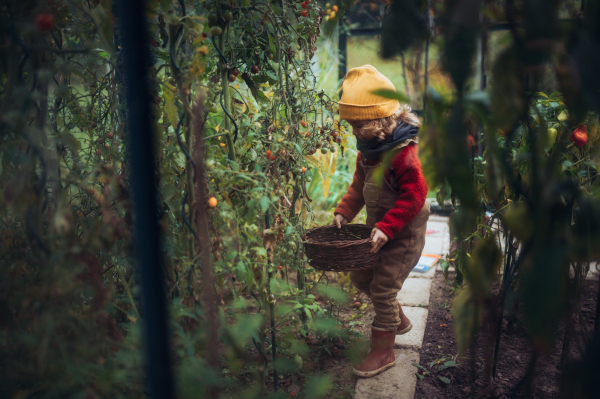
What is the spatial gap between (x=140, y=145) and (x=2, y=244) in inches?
33.7

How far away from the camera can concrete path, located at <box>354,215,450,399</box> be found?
1.62 meters

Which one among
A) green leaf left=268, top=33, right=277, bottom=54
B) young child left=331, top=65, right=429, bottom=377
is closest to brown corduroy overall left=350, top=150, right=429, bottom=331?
young child left=331, top=65, right=429, bottom=377

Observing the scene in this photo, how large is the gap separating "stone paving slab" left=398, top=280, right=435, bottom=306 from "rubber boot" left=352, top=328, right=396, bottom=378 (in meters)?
0.60

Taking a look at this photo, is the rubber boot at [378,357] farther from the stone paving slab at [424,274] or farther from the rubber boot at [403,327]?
the stone paving slab at [424,274]

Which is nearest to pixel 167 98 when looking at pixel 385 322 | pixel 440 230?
pixel 385 322

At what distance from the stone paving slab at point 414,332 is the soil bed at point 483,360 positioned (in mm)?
27

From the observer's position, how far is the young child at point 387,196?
175cm

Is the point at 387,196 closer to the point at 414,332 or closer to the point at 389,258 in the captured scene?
the point at 389,258

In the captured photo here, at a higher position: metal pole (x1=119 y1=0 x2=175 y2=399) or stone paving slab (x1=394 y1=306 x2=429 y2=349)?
metal pole (x1=119 y1=0 x2=175 y2=399)

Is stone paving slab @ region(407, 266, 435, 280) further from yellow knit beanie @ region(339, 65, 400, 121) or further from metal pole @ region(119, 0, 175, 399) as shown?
metal pole @ region(119, 0, 175, 399)

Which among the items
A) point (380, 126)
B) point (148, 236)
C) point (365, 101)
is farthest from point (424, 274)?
point (148, 236)

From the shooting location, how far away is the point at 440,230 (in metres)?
3.62

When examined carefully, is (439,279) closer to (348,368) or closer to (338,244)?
(348,368)

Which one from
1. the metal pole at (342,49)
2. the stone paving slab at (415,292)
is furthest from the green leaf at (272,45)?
the metal pole at (342,49)
